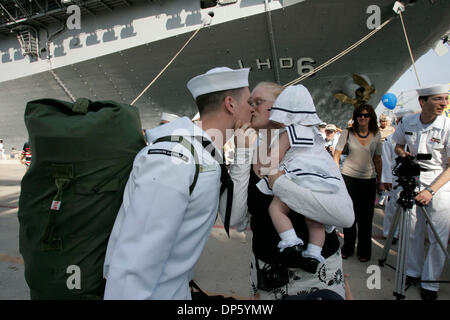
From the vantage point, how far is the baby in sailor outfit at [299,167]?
4.39ft

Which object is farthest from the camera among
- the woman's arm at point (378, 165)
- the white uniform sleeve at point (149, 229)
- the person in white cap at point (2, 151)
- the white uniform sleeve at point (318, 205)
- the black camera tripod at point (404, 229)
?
the person in white cap at point (2, 151)

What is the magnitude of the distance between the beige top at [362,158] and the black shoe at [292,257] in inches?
103

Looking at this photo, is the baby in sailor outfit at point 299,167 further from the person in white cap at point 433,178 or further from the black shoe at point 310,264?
the person in white cap at point 433,178

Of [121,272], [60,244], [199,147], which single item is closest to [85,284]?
[60,244]

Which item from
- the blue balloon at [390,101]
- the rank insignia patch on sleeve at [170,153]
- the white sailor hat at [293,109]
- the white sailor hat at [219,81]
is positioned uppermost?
the blue balloon at [390,101]

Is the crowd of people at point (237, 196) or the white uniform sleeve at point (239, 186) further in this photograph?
the white uniform sleeve at point (239, 186)

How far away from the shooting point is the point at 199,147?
47.7 inches

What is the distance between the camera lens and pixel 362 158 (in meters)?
3.48

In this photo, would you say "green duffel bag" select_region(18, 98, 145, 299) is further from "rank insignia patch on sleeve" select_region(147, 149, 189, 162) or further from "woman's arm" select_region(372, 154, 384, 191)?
"woman's arm" select_region(372, 154, 384, 191)

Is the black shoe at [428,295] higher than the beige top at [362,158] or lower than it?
lower

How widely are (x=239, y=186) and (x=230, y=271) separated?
2241 millimetres

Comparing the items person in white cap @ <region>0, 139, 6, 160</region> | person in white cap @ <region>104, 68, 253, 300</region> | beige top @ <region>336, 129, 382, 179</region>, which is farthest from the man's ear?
person in white cap @ <region>0, 139, 6, 160</region>

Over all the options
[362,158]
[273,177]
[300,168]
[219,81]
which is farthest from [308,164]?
[362,158]

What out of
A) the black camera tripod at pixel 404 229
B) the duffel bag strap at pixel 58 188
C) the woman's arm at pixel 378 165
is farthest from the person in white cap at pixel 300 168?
the woman's arm at pixel 378 165
